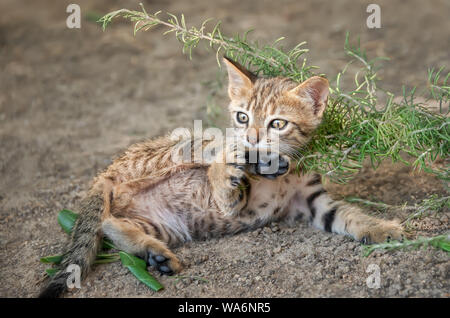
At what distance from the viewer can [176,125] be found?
18.5 feet

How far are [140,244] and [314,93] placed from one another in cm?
149

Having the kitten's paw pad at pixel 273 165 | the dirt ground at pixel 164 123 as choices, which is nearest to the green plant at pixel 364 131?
the kitten's paw pad at pixel 273 165

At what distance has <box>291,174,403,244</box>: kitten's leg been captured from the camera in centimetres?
336

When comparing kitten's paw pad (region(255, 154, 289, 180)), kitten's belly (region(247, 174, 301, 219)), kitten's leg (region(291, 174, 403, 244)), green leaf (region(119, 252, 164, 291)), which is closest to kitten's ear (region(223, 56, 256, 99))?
kitten's paw pad (region(255, 154, 289, 180))

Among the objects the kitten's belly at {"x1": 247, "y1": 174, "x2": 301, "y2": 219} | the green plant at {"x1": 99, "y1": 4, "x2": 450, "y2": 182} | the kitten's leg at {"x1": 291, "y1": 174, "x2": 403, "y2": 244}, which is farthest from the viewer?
the kitten's belly at {"x1": 247, "y1": 174, "x2": 301, "y2": 219}

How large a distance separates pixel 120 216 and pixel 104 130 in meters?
2.35

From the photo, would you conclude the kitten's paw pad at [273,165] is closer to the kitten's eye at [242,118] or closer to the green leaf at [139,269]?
the kitten's eye at [242,118]

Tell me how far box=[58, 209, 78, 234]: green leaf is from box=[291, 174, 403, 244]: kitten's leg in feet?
5.33

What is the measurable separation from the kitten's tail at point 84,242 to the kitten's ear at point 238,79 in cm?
116

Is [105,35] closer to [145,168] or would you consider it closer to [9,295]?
[145,168]

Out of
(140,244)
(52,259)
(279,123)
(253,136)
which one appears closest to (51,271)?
(52,259)

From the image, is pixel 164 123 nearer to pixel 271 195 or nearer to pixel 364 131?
pixel 271 195

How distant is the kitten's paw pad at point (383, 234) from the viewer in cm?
331

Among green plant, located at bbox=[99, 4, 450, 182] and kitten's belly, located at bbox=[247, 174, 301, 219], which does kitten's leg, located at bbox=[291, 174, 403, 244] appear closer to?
kitten's belly, located at bbox=[247, 174, 301, 219]
